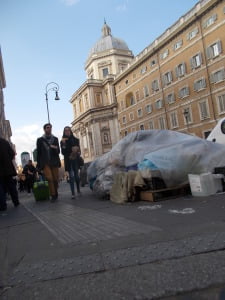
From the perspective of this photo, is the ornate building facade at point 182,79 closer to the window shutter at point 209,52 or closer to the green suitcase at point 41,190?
the window shutter at point 209,52

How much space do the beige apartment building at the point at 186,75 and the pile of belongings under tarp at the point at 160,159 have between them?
95.0ft

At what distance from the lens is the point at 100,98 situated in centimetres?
7750

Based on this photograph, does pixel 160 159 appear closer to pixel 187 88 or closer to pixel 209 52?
pixel 209 52

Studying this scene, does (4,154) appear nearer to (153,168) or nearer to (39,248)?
(153,168)

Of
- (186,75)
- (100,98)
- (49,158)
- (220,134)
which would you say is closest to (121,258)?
(49,158)

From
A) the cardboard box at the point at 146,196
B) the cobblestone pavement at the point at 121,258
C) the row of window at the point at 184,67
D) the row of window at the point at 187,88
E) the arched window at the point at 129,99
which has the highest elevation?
the arched window at the point at 129,99

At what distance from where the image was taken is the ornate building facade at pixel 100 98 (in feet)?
246

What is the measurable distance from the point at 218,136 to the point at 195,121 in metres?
30.5

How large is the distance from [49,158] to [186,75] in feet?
113

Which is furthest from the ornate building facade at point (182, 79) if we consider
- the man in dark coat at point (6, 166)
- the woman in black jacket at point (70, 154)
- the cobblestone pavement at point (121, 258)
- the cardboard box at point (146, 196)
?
the cobblestone pavement at point (121, 258)

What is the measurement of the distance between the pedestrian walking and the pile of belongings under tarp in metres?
1.34

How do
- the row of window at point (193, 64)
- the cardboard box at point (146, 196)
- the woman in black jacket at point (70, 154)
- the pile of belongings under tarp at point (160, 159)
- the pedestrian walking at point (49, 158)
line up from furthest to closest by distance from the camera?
the row of window at point (193, 64) < the woman in black jacket at point (70, 154) < the pedestrian walking at point (49, 158) < the pile of belongings under tarp at point (160, 159) < the cardboard box at point (146, 196)

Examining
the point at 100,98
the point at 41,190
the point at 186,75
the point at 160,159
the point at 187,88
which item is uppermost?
the point at 100,98

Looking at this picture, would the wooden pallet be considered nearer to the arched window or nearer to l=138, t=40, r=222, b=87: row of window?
l=138, t=40, r=222, b=87: row of window
